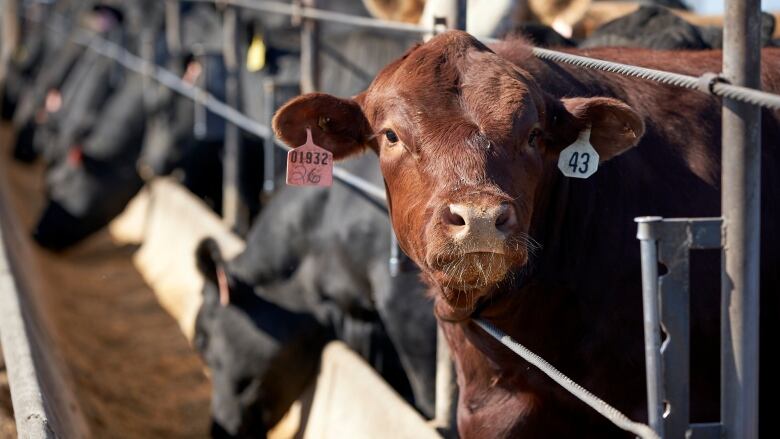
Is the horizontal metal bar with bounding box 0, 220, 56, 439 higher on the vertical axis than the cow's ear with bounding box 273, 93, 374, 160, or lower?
lower

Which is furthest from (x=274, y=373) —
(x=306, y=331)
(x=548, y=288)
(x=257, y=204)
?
(x=257, y=204)

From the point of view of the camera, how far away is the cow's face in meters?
2.27

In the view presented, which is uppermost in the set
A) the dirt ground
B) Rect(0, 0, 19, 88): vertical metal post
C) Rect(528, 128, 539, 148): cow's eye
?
Rect(0, 0, 19, 88): vertical metal post

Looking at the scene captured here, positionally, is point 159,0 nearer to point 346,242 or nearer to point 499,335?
point 346,242

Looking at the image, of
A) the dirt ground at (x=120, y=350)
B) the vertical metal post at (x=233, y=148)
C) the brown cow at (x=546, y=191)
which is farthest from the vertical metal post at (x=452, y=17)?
the vertical metal post at (x=233, y=148)

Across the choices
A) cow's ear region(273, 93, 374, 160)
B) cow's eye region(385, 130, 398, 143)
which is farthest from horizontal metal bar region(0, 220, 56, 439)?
cow's eye region(385, 130, 398, 143)

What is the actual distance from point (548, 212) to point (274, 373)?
216 centimetres

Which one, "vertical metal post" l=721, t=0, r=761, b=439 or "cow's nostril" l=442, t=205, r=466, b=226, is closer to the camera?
"vertical metal post" l=721, t=0, r=761, b=439

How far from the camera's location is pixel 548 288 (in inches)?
108

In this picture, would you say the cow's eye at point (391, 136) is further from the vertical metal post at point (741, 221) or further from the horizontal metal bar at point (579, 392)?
the vertical metal post at point (741, 221)

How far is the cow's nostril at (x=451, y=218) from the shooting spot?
7.39 ft

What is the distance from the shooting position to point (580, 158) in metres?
2.57

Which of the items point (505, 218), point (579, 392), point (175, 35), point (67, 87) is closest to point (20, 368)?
point (505, 218)

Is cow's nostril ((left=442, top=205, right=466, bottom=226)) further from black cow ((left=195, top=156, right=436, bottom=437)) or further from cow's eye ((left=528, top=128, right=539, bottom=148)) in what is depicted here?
black cow ((left=195, top=156, right=436, bottom=437))
